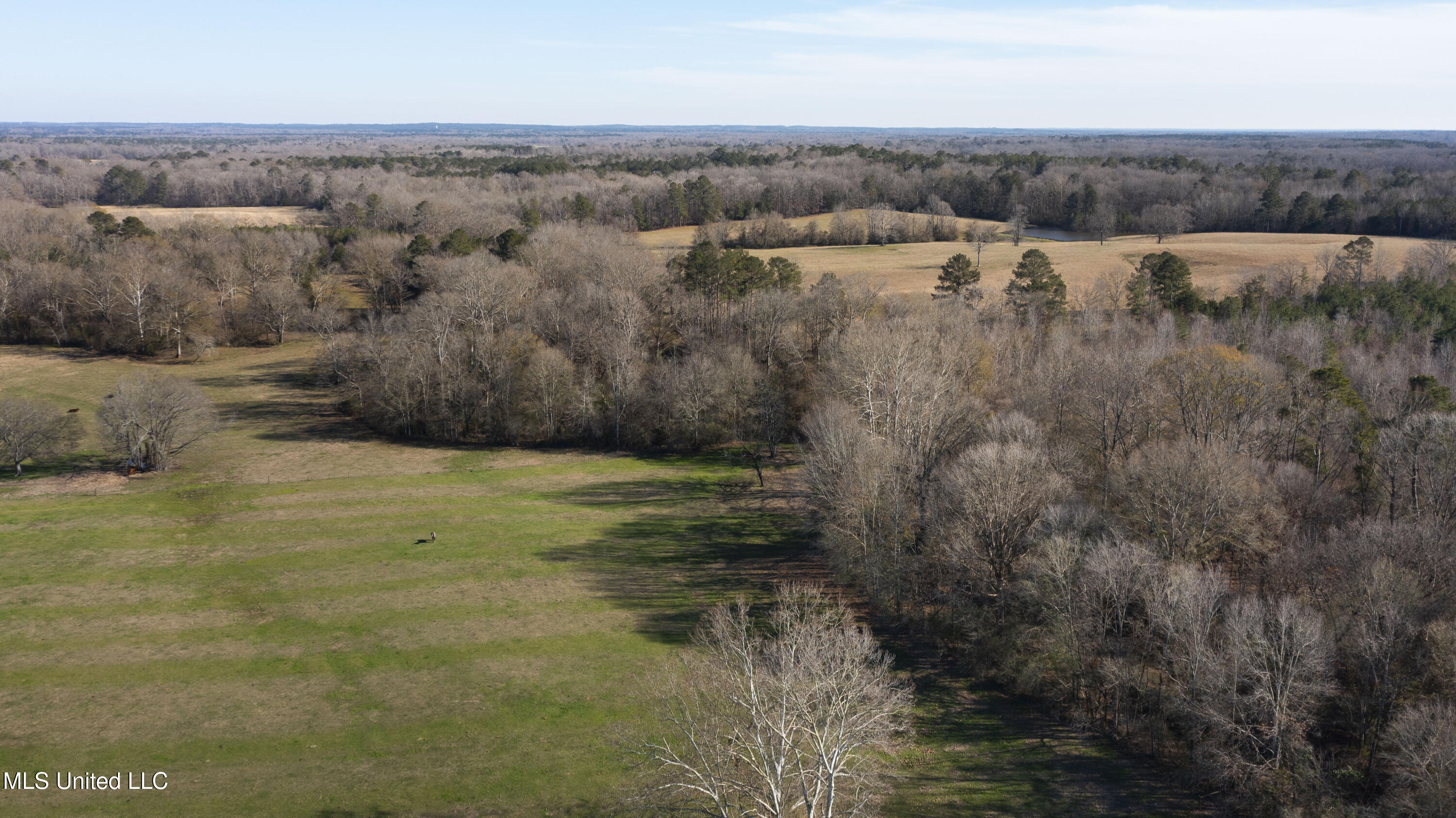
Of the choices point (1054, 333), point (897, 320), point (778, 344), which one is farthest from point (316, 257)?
point (1054, 333)

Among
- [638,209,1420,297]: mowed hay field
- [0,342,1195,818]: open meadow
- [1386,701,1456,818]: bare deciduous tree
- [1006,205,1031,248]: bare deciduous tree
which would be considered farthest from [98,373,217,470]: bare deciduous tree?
[1006,205,1031,248]: bare deciduous tree

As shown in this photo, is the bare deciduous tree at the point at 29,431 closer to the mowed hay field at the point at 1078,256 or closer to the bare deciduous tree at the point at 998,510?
the bare deciduous tree at the point at 998,510

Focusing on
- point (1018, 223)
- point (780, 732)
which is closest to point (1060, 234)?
point (1018, 223)

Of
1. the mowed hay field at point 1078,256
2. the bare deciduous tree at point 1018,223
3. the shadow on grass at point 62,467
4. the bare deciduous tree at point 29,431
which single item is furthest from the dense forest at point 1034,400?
the bare deciduous tree at point 29,431

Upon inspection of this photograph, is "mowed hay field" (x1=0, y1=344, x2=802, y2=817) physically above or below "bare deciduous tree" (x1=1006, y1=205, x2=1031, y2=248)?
below

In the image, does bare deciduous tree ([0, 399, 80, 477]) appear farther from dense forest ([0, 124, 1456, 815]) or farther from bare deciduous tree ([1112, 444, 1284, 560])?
bare deciduous tree ([1112, 444, 1284, 560])

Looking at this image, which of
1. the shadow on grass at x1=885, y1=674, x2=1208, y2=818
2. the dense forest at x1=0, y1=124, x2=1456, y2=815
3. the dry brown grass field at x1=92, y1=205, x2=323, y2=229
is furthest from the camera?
the dry brown grass field at x1=92, y1=205, x2=323, y2=229
